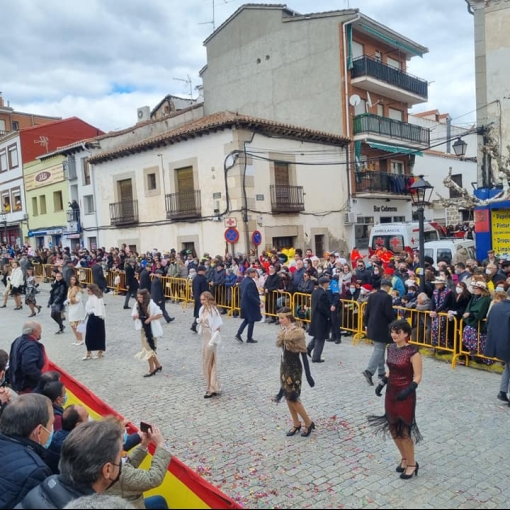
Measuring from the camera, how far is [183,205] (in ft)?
68.2

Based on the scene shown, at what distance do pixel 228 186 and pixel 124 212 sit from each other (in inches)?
301

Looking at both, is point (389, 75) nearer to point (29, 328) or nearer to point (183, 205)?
point (183, 205)

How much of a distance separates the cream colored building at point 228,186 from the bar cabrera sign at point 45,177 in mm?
5729

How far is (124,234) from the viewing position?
79.7ft

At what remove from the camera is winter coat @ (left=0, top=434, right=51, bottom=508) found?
2.84 metres

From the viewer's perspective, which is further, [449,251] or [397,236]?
[397,236]

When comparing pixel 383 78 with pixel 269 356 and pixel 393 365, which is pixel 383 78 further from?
pixel 393 365

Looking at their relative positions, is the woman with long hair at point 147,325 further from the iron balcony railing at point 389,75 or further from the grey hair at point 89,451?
the iron balcony railing at point 389,75

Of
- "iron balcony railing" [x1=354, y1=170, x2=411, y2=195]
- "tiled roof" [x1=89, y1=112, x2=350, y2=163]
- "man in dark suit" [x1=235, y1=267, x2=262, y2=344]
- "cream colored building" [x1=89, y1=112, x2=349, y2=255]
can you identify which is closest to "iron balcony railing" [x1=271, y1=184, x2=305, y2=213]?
"cream colored building" [x1=89, y1=112, x2=349, y2=255]

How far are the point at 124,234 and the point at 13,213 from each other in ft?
51.1

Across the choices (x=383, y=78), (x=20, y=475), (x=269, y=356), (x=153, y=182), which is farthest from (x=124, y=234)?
(x=20, y=475)

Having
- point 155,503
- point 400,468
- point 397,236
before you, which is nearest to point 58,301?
point 400,468

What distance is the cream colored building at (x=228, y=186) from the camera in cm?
1864

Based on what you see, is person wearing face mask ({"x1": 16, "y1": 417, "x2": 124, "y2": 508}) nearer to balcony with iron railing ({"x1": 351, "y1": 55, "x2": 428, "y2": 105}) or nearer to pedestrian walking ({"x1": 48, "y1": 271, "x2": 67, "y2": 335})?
pedestrian walking ({"x1": 48, "y1": 271, "x2": 67, "y2": 335})
